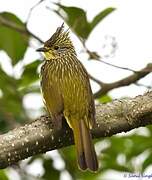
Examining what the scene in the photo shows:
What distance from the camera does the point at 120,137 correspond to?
5.16 m

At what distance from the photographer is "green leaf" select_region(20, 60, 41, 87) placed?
5469 mm

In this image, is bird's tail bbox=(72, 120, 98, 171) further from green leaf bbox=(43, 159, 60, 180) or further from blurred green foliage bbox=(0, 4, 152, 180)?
green leaf bbox=(43, 159, 60, 180)

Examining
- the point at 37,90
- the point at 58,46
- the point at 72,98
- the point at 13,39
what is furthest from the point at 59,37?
the point at 72,98

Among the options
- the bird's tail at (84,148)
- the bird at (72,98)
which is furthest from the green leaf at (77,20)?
the bird's tail at (84,148)

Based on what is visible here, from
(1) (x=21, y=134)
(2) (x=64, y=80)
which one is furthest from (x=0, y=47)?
(1) (x=21, y=134)

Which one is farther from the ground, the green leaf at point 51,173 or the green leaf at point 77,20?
the green leaf at point 77,20

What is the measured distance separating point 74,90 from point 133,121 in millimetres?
618

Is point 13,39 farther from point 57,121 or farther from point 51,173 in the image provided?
point 57,121

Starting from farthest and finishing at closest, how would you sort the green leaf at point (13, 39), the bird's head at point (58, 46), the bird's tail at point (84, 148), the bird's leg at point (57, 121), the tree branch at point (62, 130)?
the green leaf at point (13, 39), the bird's head at point (58, 46), the bird's tail at point (84, 148), the bird's leg at point (57, 121), the tree branch at point (62, 130)

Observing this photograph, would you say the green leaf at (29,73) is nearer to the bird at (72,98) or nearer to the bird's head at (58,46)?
the bird's head at (58,46)

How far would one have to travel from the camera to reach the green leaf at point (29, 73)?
17.9 ft

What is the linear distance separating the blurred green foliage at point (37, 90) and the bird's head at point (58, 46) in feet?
0.33

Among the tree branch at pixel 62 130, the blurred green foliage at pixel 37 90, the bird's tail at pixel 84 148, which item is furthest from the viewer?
the blurred green foliage at pixel 37 90

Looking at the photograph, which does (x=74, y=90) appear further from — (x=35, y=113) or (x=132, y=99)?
(x=35, y=113)
